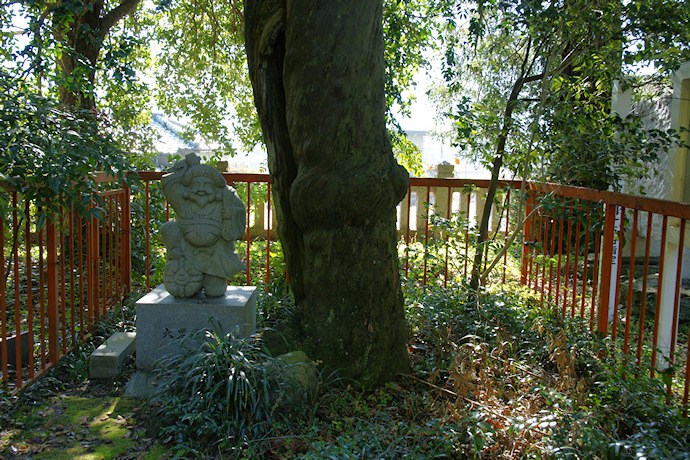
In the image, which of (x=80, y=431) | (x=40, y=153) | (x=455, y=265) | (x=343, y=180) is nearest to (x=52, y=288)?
(x=40, y=153)

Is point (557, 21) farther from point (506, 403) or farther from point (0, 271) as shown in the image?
point (0, 271)

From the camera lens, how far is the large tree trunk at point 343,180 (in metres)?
3.71

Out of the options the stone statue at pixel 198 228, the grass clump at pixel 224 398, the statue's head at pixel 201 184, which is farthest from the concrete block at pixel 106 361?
the statue's head at pixel 201 184

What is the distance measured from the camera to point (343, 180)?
3.70 metres

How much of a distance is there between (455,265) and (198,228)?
3.05 meters

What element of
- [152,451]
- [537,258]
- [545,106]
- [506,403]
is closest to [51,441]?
[152,451]

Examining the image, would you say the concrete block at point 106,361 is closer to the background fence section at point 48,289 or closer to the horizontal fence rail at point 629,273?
the background fence section at point 48,289

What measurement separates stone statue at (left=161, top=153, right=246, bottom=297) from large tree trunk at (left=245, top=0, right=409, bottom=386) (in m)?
0.66

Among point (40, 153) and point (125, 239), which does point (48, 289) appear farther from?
point (125, 239)

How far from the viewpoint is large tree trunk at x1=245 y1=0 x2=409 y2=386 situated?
3.71 meters

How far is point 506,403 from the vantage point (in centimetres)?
357

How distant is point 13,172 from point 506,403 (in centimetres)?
352

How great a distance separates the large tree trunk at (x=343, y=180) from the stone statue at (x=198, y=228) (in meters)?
0.66

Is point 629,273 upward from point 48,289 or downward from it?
upward
